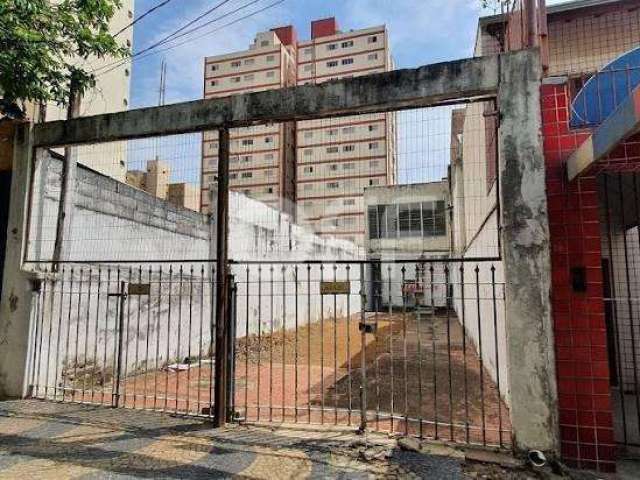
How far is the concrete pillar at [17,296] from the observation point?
210 inches

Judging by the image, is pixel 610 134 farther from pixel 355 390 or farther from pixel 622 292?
pixel 622 292

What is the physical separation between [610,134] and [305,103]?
2755 mm

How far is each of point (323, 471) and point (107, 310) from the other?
467 cm

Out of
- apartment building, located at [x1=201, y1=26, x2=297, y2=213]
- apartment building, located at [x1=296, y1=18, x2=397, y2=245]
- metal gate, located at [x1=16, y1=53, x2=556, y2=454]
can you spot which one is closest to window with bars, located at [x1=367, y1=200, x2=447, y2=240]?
apartment building, located at [x1=296, y1=18, x2=397, y2=245]

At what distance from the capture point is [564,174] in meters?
3.75

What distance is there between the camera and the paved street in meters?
3.29

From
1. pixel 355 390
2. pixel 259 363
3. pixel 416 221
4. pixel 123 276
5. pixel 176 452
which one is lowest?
pixel 355 390

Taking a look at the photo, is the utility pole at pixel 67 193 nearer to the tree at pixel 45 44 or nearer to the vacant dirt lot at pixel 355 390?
the tree at pixel 45 44

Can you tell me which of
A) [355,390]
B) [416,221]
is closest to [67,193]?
[355,390]

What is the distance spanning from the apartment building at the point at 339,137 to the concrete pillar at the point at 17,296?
895 inches

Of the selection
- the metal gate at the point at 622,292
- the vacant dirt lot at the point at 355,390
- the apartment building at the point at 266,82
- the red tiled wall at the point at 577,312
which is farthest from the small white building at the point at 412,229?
the apartment building at the point at 266,82

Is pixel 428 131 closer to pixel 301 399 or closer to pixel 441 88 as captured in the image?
pixel 441 88

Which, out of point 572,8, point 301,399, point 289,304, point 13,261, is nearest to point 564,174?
point 301,399

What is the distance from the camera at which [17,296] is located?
5.43 meters
